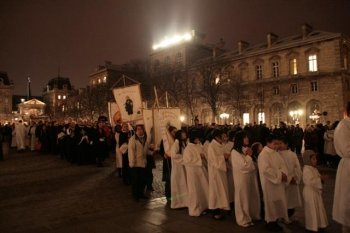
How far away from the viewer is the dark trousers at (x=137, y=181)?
374 inches

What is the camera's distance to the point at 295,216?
7.55 meters

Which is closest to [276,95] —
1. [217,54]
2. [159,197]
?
[217,54]

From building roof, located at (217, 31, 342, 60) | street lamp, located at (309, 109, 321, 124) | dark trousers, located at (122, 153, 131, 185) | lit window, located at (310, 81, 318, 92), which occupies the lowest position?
dark trousers, located at (122, 153, 131, 185)

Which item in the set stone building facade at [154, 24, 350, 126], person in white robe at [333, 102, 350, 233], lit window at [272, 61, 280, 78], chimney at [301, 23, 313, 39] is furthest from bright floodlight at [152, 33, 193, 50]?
person in white robe at [333, 102, 350, 233]

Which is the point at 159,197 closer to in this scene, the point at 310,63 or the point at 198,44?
the point at 310,63

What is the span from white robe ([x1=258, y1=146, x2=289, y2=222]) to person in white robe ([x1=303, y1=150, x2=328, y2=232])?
0.40 metres

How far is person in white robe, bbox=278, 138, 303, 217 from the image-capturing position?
6.84 m

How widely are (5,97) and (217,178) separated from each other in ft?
334

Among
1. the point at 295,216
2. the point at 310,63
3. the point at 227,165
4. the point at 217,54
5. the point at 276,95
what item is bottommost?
the point at 295,216

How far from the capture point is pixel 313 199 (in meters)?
6.31

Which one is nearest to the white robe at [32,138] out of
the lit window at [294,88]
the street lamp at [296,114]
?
the street lamp at [296,114]

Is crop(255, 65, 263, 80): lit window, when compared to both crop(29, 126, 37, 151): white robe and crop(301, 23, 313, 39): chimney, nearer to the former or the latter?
crop(301, 23, 313, 39): chimney

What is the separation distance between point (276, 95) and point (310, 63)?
19.9 feet

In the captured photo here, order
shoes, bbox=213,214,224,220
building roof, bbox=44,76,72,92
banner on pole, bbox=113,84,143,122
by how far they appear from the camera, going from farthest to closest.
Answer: building roof, bbox=44,76,72,92 < banner on pole, bbox=113,84,143,122 < shoes, bbox=213,214,224,220
